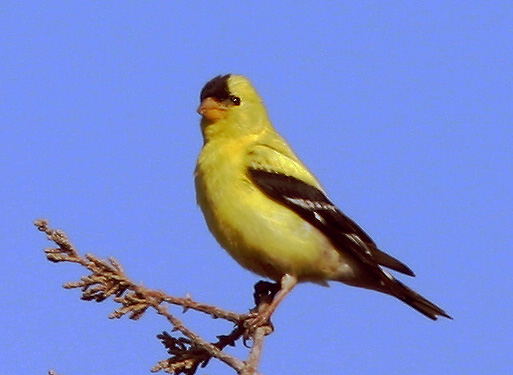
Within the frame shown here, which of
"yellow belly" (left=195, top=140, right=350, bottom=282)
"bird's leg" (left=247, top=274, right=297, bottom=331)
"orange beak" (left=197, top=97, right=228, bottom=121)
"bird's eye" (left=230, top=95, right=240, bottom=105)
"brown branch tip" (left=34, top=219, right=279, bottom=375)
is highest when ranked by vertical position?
"bird's eye" (left=230, top=95, right=240, bottom=105)

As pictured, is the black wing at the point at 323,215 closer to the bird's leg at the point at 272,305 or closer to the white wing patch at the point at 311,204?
the white wing patch at the point at 311,204

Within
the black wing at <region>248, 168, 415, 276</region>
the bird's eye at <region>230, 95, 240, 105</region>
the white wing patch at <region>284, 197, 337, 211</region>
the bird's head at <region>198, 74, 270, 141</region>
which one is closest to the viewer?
the black wing at <region>248, 168, 415, 276</region>

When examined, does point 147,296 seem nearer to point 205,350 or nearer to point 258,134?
point 205,350

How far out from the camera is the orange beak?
6.08 meters

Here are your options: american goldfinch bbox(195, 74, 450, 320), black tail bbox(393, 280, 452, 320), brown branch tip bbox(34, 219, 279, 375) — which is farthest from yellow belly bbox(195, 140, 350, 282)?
brown branch tip bbox(34, 219, 279, 375)

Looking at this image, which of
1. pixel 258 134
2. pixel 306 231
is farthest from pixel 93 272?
Answer: pixel 258 134

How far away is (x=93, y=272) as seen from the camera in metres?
3.81

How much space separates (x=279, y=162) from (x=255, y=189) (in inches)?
12.5

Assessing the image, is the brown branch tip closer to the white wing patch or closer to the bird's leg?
the bird's leg

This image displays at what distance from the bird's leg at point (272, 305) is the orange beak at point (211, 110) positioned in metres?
1.19

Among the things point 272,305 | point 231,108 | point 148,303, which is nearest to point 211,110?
point 231,108

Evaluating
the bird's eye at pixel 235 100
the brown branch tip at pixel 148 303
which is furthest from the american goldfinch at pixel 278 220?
the brown branch tip at pixel 148 303

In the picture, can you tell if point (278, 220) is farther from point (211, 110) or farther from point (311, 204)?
point (211, 110)

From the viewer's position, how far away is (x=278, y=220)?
18.1 feet
